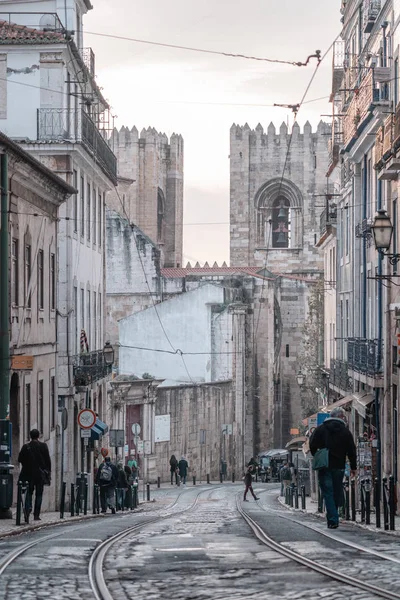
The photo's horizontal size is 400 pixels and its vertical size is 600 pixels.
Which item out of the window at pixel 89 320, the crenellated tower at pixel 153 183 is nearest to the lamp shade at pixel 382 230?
the window at pixel 89 320

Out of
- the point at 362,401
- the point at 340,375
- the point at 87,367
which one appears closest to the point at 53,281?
the point at 87,367

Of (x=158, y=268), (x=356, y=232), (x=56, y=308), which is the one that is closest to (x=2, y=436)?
(x=56, y=308)

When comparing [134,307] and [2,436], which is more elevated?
[134,307]

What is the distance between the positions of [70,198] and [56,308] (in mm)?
3136

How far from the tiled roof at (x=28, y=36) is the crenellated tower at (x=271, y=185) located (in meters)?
56.5

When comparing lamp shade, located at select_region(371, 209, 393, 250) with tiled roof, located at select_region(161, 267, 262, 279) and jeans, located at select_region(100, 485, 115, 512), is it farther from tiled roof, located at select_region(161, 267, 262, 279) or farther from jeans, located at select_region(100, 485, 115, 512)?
tiled roof, located at select_region(161, 267, 262, 279)

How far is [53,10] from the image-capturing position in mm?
34625

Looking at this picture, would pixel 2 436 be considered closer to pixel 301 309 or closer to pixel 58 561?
pixel 58 561

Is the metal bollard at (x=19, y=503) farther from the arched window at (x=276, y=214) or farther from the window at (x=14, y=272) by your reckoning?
the arched window at (x=276, y=214)

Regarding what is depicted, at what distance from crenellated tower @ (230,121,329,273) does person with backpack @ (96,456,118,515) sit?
62.6 metres

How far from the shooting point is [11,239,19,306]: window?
83.8 ft

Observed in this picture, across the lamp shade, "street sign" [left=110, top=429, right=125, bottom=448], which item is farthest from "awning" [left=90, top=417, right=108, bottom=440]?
the lamp shade

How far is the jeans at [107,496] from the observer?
2672 centimetres

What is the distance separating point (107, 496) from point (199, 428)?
1107 inches
